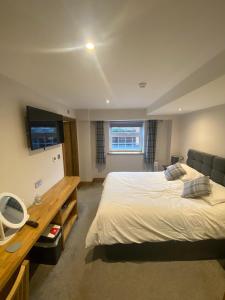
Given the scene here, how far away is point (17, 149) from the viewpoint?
5.80 feet

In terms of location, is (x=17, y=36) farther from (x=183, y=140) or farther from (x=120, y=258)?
(x=183, y=140)

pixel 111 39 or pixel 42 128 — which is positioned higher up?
pixel 111 39

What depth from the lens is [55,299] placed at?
4.85ft

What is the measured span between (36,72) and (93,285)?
7.73ft

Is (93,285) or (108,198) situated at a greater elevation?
(108,198)

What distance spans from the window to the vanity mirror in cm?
350

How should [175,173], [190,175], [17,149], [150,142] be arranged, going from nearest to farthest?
[17,149], [190,175], [175,173], [150,142]

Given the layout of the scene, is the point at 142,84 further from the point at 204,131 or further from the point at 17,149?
the point at 204,131

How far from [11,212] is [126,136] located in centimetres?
382

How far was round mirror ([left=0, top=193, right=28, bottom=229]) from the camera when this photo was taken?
4.73 ft

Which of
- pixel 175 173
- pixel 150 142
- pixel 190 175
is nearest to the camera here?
pixel 190 175

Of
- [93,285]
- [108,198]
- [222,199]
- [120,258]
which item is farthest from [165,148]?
[93,285]

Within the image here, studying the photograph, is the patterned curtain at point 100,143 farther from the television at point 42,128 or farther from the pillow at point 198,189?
the pillow at point 198,189

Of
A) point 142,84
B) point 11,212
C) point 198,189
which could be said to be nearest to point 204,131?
point 198,189
